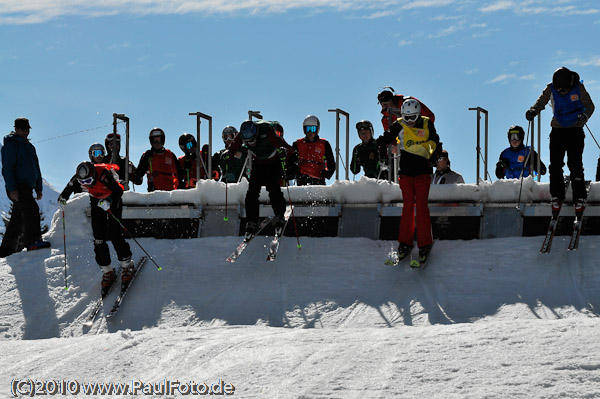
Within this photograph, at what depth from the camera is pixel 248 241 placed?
39.4 feet

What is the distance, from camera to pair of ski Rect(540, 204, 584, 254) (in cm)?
1101

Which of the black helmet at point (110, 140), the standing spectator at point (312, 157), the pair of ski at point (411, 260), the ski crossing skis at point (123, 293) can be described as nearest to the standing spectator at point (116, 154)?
the black helmet at point (110, 140)

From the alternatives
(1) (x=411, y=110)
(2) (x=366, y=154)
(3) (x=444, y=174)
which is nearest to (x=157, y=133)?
(2) (x=366, y=154)

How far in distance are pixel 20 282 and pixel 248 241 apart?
133 inches

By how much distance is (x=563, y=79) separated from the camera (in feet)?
35.4

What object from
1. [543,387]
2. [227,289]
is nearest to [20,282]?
[227,289]

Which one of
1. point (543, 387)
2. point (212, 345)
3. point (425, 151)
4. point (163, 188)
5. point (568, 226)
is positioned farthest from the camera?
point (163, 188)

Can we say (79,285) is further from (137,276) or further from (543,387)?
(543,387)

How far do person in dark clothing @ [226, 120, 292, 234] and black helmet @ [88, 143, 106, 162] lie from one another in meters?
2.95

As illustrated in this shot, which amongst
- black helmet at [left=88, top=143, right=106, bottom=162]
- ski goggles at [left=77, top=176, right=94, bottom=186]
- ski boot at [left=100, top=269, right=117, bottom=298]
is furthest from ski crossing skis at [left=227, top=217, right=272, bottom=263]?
black helmet at [left=88, top=143, right=106, bottom=162]

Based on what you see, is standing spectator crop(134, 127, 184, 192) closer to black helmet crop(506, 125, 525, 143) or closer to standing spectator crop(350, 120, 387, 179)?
standing spectator crop(350, 120, 387, 179)

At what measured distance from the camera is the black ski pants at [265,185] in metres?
11.9

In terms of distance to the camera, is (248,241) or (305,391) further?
(248,241)

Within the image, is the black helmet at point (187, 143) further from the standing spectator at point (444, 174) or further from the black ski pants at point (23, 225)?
the standing spectator at point (444, 174)
